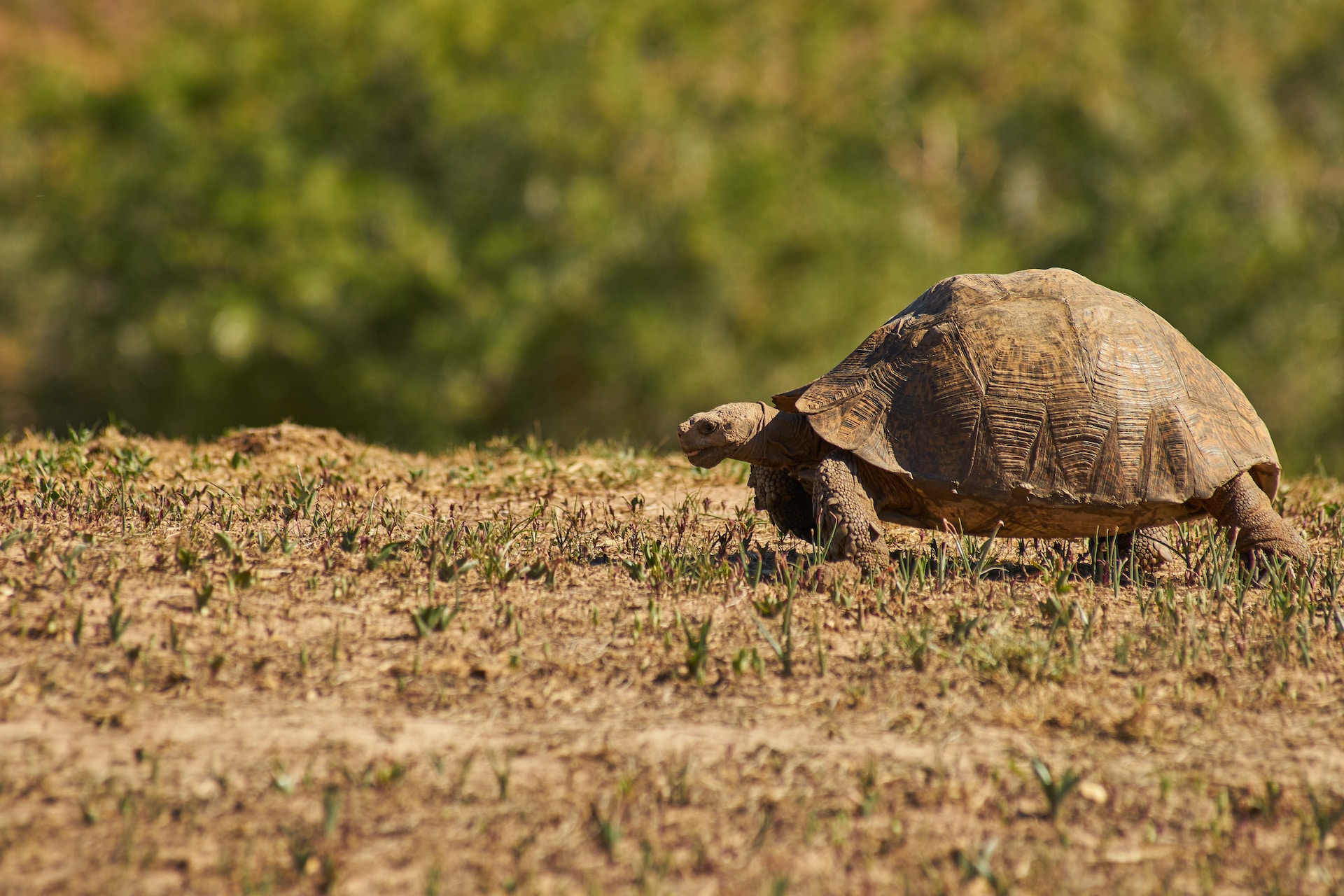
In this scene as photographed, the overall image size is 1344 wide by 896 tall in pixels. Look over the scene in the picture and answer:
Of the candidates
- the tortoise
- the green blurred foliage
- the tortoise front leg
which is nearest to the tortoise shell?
the tortoise

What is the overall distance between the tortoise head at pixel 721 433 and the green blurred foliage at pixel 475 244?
567 inches

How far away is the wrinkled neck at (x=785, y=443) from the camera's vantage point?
20.3 ft

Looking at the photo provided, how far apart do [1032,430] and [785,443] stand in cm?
120

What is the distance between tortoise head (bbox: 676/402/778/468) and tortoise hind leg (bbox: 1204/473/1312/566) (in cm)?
209

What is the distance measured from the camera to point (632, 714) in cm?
428

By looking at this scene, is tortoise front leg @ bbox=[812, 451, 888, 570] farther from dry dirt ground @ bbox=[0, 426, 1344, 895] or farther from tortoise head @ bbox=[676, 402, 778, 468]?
tortoise head @ bbox=[676, 402, 778, 468]

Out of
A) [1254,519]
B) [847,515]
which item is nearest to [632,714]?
[847,515]

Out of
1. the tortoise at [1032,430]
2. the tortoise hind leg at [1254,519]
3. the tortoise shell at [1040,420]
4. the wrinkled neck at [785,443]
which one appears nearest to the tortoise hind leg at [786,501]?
the wrinkled neck at [785,443]

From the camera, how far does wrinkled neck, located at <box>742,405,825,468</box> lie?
20.3 ft

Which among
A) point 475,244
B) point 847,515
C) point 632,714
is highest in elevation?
point 475,244

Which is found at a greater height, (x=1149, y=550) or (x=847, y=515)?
(x=847, y=515)

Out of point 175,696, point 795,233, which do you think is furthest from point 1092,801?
point 795,233

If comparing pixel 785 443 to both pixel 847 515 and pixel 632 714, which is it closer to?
pixel 847 515

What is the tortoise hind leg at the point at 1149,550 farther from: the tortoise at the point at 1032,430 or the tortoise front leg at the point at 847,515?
the tortoise front leg at the point at 847,515
